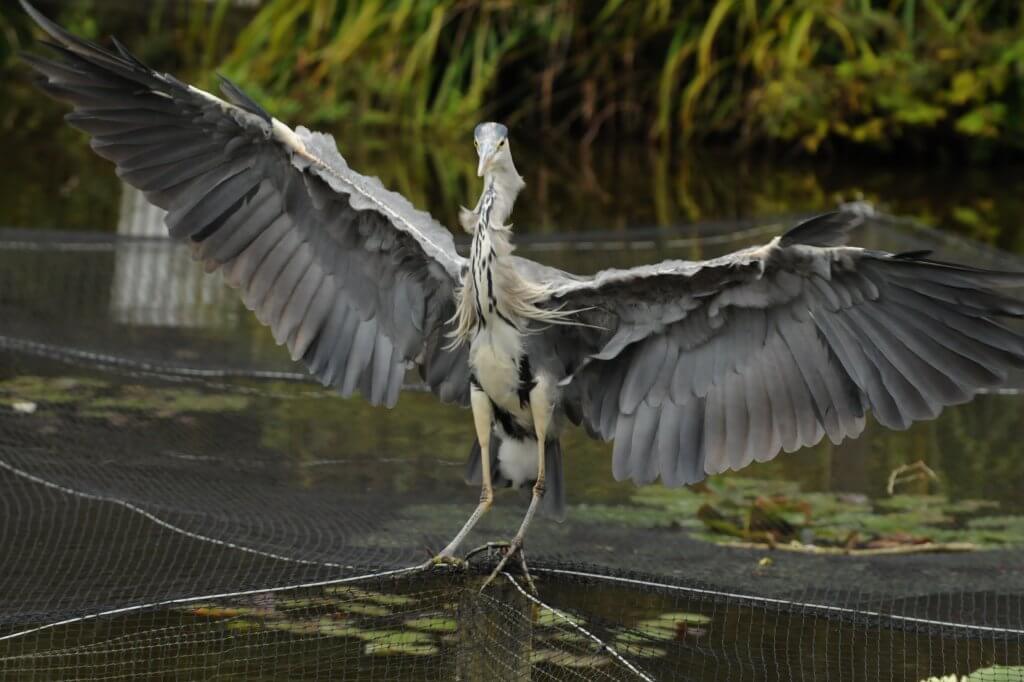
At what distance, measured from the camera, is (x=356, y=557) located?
3875 millimetres

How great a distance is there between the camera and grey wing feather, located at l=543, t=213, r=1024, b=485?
341 cm

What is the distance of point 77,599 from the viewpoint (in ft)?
11.8

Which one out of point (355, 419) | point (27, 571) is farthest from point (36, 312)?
point (27, 571)

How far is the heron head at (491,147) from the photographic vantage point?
3.75 metres

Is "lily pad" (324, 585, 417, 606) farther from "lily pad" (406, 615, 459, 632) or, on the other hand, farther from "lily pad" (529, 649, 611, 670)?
"lily pad" (529, 649, 611, 670)

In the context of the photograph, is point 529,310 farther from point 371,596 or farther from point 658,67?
point 658,67

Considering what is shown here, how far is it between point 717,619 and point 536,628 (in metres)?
0.54

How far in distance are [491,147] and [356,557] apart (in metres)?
1.06

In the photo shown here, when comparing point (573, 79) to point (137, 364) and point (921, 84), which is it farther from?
point (137, 364)

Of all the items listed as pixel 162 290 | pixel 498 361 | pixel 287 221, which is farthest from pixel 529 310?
pixel 162 290

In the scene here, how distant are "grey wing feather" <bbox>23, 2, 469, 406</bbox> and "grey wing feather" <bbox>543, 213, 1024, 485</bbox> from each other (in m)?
0.39

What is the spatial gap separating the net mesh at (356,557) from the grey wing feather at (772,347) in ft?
1.26

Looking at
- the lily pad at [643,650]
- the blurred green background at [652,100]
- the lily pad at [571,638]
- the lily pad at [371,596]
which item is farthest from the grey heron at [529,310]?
the blurred green background at [652,100]

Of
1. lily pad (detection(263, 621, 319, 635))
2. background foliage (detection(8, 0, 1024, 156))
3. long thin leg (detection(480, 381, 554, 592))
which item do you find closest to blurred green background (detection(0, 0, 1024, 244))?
background foliage (detection(8, 0, 1024, 156))
